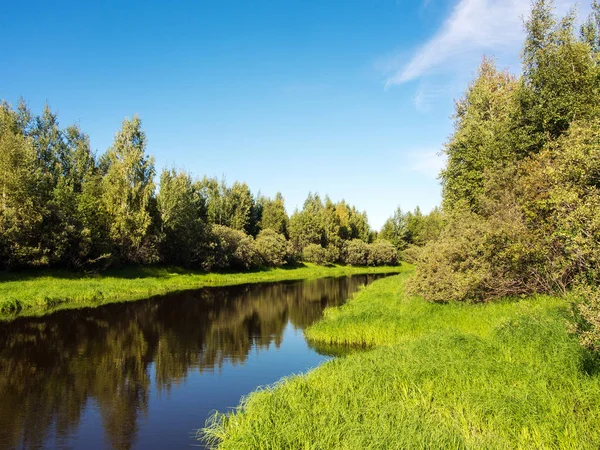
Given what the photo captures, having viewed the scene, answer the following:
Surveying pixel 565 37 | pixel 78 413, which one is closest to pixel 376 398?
pixel 78 413

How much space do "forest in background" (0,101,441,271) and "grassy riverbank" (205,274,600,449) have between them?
38.0m

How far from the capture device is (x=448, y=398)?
11688 millimetres

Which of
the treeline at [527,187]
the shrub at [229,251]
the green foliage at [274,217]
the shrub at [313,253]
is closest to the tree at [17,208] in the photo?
the shrub at [229,251]

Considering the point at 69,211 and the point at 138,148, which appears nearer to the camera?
the point at 69,211

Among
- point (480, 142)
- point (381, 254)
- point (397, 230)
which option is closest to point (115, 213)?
point (480, 142)

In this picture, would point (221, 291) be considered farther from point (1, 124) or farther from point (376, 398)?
point (376, 398)

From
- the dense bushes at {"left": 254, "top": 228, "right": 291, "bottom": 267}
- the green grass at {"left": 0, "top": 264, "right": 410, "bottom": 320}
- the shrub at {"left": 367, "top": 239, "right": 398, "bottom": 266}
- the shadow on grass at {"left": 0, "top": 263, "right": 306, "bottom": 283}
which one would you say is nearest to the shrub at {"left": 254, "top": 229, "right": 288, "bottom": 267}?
the dense bushes at {"left": 254, "top": 228, "right": 291, "bottom": 267}

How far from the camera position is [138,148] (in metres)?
61.7

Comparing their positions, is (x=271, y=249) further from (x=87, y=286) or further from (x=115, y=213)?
(x=87, y=286)

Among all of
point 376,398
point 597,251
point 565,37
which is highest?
point 565,37

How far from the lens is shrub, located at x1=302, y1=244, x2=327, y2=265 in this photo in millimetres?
99000

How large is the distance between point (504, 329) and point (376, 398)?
301 inches

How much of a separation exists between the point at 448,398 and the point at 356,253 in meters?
96.9

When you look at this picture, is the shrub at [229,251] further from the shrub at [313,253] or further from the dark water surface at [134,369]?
the dark water surface at [134,369]
